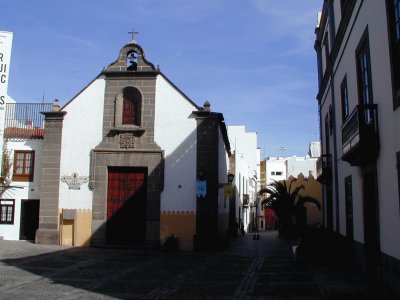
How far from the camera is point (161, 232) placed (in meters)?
17.9

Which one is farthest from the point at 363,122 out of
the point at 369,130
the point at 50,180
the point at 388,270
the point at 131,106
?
the point at 50,180

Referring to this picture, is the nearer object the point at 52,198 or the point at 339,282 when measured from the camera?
the point at 339,282

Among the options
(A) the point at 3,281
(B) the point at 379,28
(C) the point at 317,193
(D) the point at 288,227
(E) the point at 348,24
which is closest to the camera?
(B) the point at 379,28

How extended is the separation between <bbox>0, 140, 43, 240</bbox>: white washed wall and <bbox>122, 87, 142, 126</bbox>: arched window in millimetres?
4152

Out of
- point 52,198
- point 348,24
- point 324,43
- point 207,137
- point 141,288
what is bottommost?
point 141,288

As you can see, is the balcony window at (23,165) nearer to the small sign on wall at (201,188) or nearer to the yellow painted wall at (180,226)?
the yellow painted wall at (180,226)

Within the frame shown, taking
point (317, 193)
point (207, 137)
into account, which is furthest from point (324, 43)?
point (317, 193)

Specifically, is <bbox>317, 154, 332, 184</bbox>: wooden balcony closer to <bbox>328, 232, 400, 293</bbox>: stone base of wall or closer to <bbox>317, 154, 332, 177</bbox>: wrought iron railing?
<bbox>317, 154, 332, 177</bbox>: wrought iron railing

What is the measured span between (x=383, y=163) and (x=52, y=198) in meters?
13.6

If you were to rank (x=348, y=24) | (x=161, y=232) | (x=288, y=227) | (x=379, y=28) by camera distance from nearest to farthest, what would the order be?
(x=379, y=28) → (x=348, y=24) → (x=161, y=232) → (x=288, y=227)

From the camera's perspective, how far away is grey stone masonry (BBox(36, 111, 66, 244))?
60.0 ft

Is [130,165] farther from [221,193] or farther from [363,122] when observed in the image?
[363,122]

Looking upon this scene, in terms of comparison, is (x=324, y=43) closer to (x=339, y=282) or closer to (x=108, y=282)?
(x=339, y=282)

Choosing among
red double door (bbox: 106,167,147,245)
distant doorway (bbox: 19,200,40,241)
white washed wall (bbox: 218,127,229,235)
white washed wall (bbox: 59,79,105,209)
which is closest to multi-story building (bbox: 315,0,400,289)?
white washed wall (bbox: 218,127,229,235)
